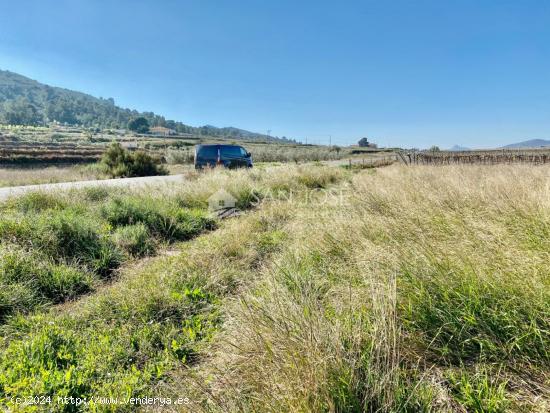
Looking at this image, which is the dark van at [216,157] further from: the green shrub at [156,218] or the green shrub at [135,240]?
the green shrub at [135,240]

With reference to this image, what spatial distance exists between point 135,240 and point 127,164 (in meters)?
13.4

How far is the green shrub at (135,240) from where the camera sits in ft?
15.6

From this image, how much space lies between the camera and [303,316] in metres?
1.90

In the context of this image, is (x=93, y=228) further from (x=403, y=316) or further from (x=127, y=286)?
(x=403, y=316)

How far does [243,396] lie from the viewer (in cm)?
165

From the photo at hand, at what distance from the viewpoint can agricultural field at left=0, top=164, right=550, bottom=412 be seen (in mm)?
1595

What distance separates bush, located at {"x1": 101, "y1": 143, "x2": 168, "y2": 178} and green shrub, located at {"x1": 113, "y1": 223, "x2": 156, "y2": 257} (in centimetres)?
1245

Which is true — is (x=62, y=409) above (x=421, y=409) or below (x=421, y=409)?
below

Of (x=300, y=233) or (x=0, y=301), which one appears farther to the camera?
(x=300, y=233)

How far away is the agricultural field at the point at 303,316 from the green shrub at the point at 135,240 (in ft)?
0.89

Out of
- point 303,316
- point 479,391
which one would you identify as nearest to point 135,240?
point 303,316

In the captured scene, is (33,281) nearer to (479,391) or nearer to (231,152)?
(479,391)

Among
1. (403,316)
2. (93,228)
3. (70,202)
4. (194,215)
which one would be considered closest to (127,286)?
(93,228)

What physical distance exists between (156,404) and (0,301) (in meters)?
2.35
